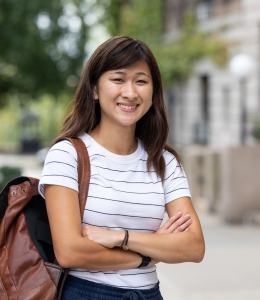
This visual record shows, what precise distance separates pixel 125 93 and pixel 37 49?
14.2 meters

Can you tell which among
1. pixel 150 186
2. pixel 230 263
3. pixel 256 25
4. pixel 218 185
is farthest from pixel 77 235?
pixel 256 25

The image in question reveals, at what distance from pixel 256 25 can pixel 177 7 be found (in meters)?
7.62

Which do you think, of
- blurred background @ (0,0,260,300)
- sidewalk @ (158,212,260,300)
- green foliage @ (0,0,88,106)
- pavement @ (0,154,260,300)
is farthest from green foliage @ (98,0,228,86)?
sidewalk @ (158,212,260,300)

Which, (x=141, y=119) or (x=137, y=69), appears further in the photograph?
(x=141, y=119)

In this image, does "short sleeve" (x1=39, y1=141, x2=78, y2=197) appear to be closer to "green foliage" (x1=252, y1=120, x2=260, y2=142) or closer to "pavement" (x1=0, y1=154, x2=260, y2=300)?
"pavement" (x1=0, y1=154, x2=260, y2=300)

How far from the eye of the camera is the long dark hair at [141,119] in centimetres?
260

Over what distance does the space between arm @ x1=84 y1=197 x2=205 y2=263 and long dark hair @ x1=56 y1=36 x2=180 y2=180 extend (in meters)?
0.19

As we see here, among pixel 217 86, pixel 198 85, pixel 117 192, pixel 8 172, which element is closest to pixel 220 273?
pixel 8 172

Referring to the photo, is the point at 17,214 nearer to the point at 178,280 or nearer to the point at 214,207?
the point at 178,280

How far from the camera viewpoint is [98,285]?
251 centimetres

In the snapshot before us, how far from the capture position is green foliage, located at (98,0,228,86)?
23250mm

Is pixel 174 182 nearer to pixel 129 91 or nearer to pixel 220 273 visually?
pixel 129 91

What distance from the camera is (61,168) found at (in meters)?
2.48

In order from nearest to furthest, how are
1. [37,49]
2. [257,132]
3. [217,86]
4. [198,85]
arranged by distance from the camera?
1. [257,132]
2. [37,49]
3. [217,86]
4. [198,85]
